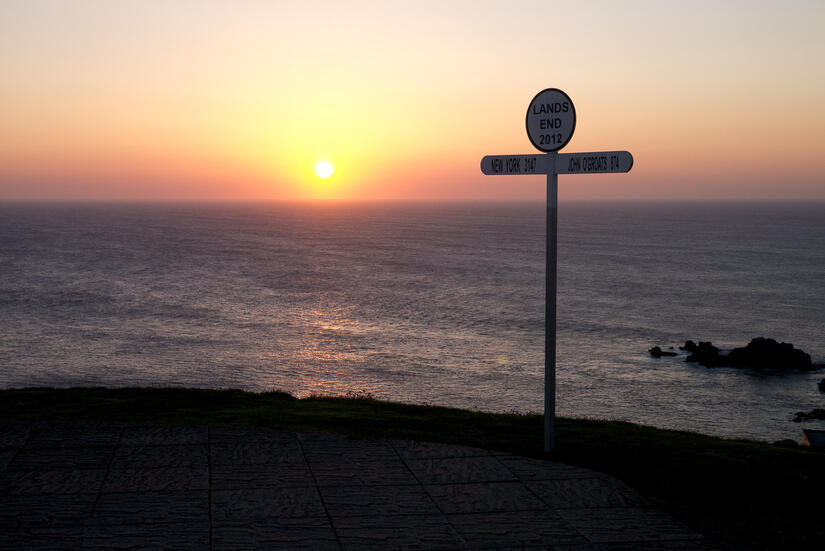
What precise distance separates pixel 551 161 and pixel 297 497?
13.7ft

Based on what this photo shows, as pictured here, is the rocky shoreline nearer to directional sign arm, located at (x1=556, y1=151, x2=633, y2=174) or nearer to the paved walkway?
directional sign arm, located at (x1=556, y1=151, x2=633, y2=174)

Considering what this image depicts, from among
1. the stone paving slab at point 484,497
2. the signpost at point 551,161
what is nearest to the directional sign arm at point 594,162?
the signpost at point 551,161

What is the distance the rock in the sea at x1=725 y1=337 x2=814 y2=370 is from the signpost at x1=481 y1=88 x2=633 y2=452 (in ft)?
148

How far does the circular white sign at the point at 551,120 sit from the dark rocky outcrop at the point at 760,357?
44606 mm

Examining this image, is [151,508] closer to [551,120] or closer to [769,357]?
[551,120]

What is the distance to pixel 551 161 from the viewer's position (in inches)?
299

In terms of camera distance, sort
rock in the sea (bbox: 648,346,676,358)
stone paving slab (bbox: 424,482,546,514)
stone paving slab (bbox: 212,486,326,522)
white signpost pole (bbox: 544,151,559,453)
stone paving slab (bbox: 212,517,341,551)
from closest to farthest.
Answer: stone paving slab (bbox: 212,517,341,551) < stone paving slab (bbox: 212,486,326,522) < stone paving slab (bbox: 424,482,546,514) < white signpost pole (bbox: 544,151,559,453) < rock in the sea (bbox: 648,346,676,358)

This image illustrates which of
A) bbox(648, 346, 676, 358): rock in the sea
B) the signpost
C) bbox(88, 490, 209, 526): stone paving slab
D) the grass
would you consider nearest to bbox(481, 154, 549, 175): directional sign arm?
the signpost

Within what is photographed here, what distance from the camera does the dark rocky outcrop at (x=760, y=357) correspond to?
47375 mm

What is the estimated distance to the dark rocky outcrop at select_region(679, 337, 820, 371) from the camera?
1865 inches

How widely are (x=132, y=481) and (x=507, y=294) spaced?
71353 mm

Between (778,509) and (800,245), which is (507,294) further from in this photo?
(800,245)

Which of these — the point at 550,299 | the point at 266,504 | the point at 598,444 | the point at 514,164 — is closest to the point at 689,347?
the point at 598,444

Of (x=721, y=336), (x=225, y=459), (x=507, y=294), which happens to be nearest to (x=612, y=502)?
(x=225, y=459)
